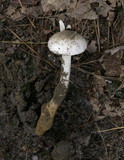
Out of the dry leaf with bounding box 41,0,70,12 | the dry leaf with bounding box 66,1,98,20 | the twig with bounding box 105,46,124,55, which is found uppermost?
the dry leaf with bounding box 41,0,70,12

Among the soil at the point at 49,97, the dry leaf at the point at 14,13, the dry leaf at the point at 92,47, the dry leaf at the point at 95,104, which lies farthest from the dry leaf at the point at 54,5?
the dry leaf at the point at 95,104

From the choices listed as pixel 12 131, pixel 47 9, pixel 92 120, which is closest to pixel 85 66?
pixel 92 120

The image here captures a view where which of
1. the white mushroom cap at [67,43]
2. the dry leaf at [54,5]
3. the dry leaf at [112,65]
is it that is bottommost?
the dry leaf at [112,65]

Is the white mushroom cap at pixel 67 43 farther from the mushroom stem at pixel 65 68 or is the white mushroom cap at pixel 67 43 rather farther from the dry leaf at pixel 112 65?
the dry leaf at pixel 112 65

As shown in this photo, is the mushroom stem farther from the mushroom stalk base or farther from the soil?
the soil

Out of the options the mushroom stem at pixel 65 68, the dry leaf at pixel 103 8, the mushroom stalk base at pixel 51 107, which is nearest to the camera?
the mushroom stem at pixel 65 68

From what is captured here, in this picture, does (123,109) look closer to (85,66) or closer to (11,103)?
(85,66)

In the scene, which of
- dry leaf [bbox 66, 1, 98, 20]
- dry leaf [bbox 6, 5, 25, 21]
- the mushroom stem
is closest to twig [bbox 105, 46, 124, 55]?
dry leaf [bbox 66, 1, 98, 20]

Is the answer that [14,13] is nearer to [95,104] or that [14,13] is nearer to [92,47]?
[92,47]
